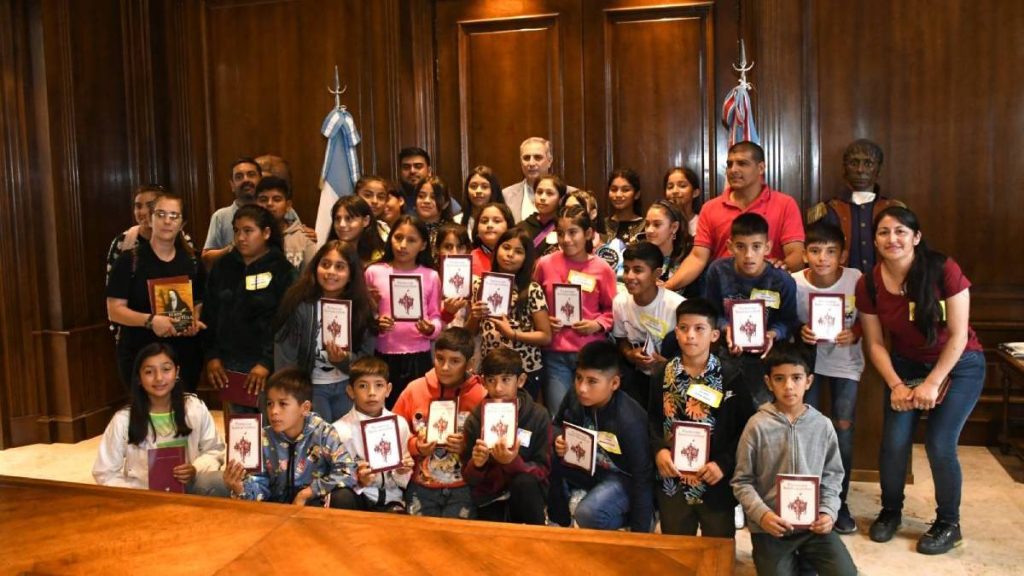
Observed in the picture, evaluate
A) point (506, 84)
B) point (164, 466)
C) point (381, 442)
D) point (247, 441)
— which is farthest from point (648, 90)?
point (164, 466)

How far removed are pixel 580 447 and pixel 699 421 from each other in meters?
0.46

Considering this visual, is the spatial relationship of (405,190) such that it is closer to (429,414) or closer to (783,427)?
(429,414)

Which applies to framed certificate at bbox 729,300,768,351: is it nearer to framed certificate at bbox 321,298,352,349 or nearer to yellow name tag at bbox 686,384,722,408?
yellow name tag at bbox 686,384,722,408

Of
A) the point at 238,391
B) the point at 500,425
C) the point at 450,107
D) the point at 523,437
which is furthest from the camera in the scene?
the point at 450,107

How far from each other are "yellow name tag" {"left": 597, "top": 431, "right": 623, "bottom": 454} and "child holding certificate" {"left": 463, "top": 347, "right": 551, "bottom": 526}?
216 millimetres

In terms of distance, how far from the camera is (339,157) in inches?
247

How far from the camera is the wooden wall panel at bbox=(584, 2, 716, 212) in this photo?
19.4 feet

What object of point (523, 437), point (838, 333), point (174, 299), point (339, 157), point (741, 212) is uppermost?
point (339, 157)

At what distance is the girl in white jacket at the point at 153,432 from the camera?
3678mm

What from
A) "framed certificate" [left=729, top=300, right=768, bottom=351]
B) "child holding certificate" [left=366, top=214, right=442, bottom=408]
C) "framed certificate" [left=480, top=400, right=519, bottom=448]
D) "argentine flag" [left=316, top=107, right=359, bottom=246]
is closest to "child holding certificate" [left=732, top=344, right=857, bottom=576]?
"framed certificate" [left=729, top=300, right=768, bottom=351]

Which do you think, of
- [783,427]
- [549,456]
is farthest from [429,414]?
[783,427]

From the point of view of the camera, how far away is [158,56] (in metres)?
6.52

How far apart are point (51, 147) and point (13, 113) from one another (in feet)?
1.02

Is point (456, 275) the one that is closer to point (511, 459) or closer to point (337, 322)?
point (337, 322)
